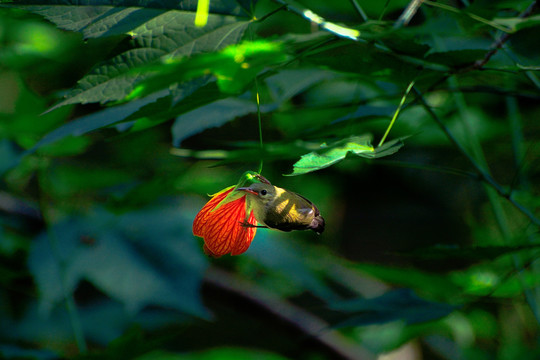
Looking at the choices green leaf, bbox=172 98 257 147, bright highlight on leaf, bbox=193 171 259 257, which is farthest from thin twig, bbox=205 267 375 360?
bright highlight on leaf, bbox=193 171 259 257

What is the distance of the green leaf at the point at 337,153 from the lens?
0.38m

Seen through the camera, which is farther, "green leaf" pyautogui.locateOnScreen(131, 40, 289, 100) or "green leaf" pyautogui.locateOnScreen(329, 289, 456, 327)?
"green leaf" pyautogui.locateOnScreen(329, 289, 456, 327)

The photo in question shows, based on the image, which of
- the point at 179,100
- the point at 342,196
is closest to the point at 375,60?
the point at 179,100

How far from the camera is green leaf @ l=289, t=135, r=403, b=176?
38 cm

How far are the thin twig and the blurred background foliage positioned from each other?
0.01 m

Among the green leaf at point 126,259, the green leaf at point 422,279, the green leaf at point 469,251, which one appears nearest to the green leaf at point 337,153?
the green leaf at point 469,251

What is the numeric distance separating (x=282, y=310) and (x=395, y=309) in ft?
1.96

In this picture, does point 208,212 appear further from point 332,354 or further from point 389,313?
point 332,354

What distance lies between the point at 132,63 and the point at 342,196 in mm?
1640

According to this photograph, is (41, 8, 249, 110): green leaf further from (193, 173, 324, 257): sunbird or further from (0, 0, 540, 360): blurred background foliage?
(193, 173, 324, 257): sunbird

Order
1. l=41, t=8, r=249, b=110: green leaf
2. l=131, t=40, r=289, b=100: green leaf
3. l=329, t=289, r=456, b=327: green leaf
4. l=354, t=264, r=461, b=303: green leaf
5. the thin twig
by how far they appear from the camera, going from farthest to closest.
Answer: the thin twig → l=354, t=264, r=461, b=303: green leaf → l=329, t=289, r=456, b=327: green leaf → l=41, t=8, r=249, b=110: green leaf → l=131, t=40, r=289, b=100: green leaf

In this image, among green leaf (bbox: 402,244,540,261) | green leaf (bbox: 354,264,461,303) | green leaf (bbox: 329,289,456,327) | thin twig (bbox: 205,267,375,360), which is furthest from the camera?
thin twig (bbox: 205,267,375,360)

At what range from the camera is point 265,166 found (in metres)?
1.32

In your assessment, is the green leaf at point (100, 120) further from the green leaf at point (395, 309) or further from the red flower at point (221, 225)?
the green leaf at point (395, 309)
